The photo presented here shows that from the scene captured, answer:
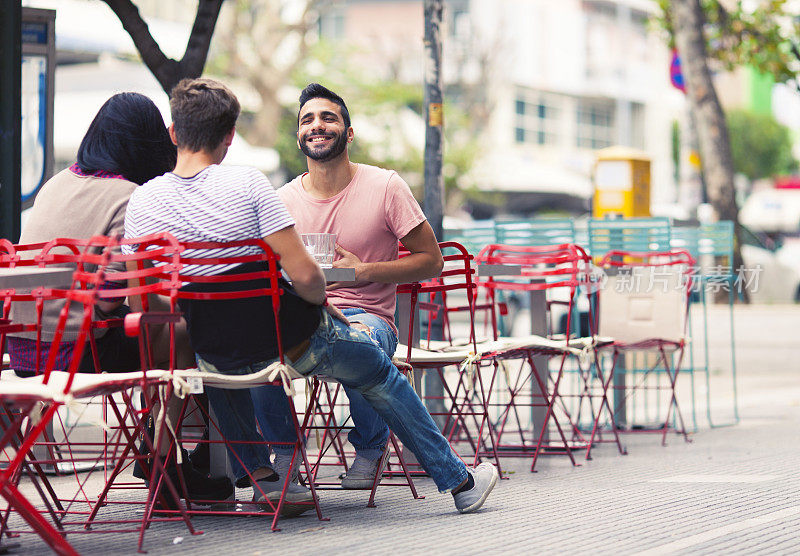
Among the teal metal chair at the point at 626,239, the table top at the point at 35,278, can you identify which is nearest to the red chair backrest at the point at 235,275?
the table top at the point at 35,278

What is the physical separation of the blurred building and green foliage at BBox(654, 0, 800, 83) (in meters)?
19.7

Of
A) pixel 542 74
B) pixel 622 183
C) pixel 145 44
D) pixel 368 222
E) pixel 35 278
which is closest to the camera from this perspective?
pixel 35 278

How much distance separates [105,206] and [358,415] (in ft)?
4.95

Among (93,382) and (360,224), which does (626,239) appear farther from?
(93,382)

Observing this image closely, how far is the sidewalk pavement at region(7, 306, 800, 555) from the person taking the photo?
4.70 metres

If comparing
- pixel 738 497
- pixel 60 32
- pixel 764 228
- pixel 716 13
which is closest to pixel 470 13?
pixel 764 228

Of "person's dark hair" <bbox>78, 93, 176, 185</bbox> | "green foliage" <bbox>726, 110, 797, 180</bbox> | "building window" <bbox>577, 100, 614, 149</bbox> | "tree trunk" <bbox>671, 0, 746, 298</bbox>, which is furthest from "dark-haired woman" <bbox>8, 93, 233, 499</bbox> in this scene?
"green foliage" <bbox>726, 110, 797, 180</bbox>

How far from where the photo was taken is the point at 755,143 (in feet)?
216

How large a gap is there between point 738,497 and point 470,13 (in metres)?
44.6

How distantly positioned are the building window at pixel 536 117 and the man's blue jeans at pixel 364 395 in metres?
47.2

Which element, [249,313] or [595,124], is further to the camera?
[595,124]

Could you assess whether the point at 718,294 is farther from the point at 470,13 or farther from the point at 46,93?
the point at 470,13

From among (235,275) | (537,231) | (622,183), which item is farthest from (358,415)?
(622,183)

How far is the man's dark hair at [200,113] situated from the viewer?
5035mm
